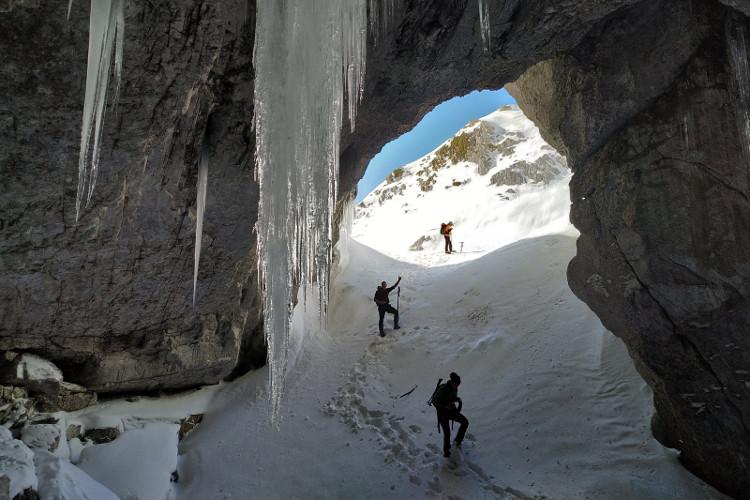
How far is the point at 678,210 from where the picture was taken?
18.8 ft

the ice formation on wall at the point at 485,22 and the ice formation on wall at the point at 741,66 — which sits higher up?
the ice formation on wall at the point at 485,22

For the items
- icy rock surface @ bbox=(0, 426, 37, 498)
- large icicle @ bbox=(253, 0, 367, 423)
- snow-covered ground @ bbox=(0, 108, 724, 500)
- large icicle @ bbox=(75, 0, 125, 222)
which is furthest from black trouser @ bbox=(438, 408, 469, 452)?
large icicle @ bbox=(75, 0, 125, 222)

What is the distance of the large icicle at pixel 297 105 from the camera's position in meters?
4.83

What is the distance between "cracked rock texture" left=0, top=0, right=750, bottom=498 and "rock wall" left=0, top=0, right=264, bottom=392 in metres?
0.02

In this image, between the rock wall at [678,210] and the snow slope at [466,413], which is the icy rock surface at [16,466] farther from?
the rock wall at [678,210]

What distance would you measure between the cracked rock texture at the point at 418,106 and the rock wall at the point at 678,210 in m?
0.02

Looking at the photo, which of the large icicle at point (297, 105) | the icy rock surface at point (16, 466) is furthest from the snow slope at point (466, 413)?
the large icicle at point (297, 105)

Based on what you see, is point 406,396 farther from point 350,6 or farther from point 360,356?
point 350,6

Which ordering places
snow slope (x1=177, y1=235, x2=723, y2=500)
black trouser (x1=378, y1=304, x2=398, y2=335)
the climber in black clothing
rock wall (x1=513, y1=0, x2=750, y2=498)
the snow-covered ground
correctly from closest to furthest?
rock wall (x1=513, y1=0, x2=750, y2=498) → the snow-covered ground → snow slope (x1=177, y1=235, x2=723, y2=500) → the climber in black clothing → black trouser (x1=378, y1=304, x2=398, y2=335)

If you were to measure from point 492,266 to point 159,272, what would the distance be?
982cm

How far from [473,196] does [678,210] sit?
914 inches

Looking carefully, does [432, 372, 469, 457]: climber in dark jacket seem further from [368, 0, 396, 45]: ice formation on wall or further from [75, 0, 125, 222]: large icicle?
[75, 0, 125, 222]: large icicle

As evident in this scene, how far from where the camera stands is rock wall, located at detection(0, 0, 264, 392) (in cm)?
443

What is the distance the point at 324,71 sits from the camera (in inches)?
205
